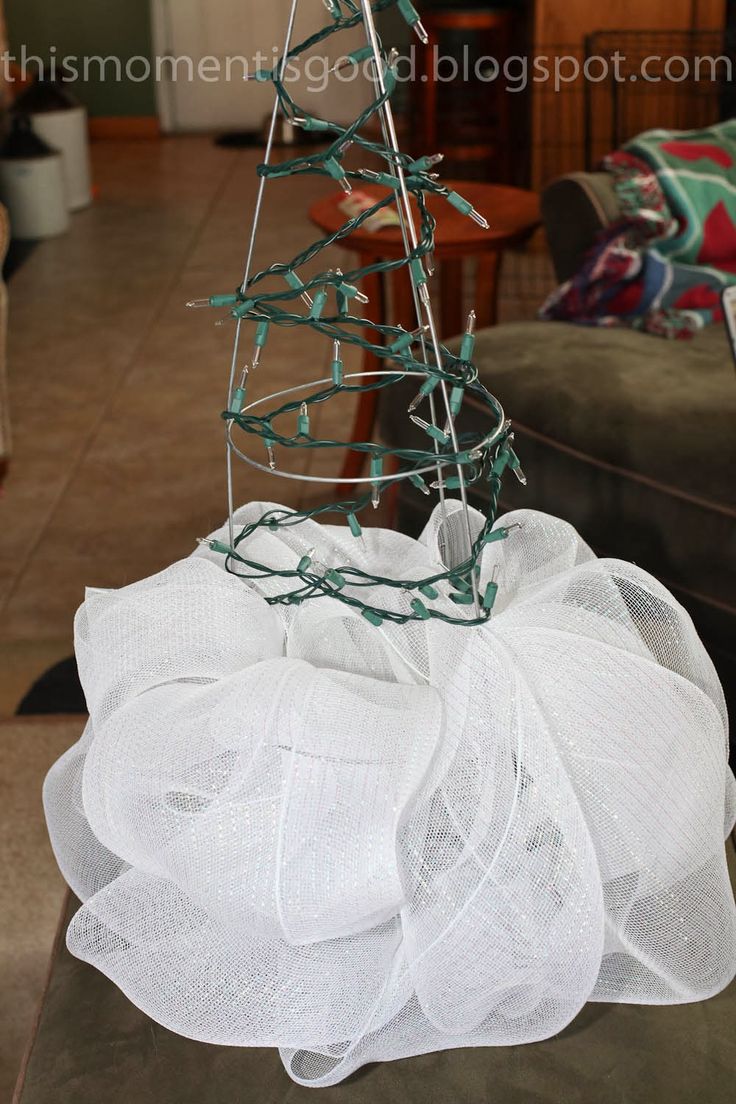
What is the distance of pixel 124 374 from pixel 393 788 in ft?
8.69

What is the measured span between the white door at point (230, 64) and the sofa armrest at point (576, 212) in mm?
3769

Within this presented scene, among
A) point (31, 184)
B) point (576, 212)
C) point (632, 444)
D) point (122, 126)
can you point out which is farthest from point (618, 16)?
point (122, 126)

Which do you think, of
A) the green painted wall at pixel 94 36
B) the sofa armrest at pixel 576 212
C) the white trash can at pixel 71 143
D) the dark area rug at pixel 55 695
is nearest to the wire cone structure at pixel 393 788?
the dark area rug at pixel 55 695

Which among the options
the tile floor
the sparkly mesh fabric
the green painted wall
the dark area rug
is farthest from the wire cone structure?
the green painted wall

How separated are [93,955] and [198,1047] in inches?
3.9

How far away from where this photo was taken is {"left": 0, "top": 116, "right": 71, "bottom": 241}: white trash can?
14.0 feet

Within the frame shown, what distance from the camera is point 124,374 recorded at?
10.6 feet

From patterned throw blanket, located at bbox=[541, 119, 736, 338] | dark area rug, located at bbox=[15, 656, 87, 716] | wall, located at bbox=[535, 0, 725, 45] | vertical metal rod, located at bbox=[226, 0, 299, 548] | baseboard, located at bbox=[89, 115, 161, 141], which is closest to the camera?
vertical metal rod, located at bbox=[226, 0, 299, 548]

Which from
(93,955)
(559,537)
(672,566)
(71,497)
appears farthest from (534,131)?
(93,955)

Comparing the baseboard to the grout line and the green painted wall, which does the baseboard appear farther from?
the grout line

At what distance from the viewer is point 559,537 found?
3.22ft

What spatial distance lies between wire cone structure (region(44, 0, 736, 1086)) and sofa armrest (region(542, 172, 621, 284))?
55.3 inches

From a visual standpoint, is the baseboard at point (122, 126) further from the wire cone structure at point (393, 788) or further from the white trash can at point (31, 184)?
the wire cone structure at point (393, 788)

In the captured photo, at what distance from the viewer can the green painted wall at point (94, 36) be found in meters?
5.57
